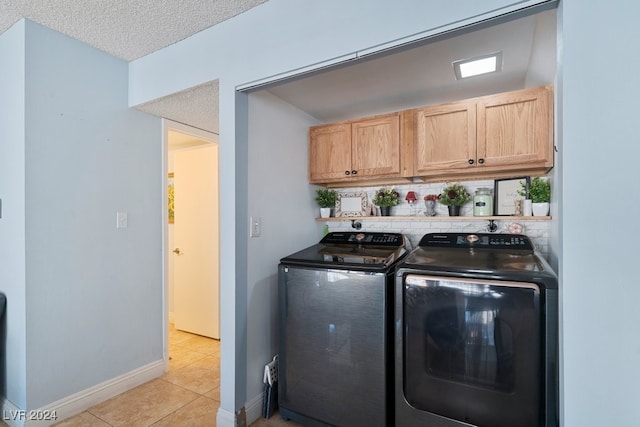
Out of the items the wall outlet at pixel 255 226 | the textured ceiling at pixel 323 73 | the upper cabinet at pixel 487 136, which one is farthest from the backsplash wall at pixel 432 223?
the wall outlet at pixel 255 226

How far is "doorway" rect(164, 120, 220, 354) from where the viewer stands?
339cm

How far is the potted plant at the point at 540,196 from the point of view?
199 centimetres

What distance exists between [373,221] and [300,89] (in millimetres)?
1258

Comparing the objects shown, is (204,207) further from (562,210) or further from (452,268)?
(562,210)

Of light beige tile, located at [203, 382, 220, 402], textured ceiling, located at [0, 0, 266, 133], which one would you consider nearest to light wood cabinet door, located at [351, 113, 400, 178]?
textured ceiling, located at [0, 0, 266, 133]

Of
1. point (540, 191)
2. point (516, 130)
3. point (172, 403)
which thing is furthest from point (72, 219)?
point (540, 191)

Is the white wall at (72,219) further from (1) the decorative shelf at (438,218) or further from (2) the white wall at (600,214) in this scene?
(2) the white wall at (600,214)

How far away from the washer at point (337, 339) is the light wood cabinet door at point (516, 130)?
36.4 inches

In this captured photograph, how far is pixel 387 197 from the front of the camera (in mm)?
2596

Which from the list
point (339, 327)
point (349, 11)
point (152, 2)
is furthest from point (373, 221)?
point (152, 2)

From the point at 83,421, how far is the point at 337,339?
173cm

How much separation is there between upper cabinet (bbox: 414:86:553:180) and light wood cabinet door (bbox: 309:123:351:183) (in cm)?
57

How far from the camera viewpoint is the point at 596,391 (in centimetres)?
104

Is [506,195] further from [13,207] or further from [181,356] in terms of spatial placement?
[13,207]
